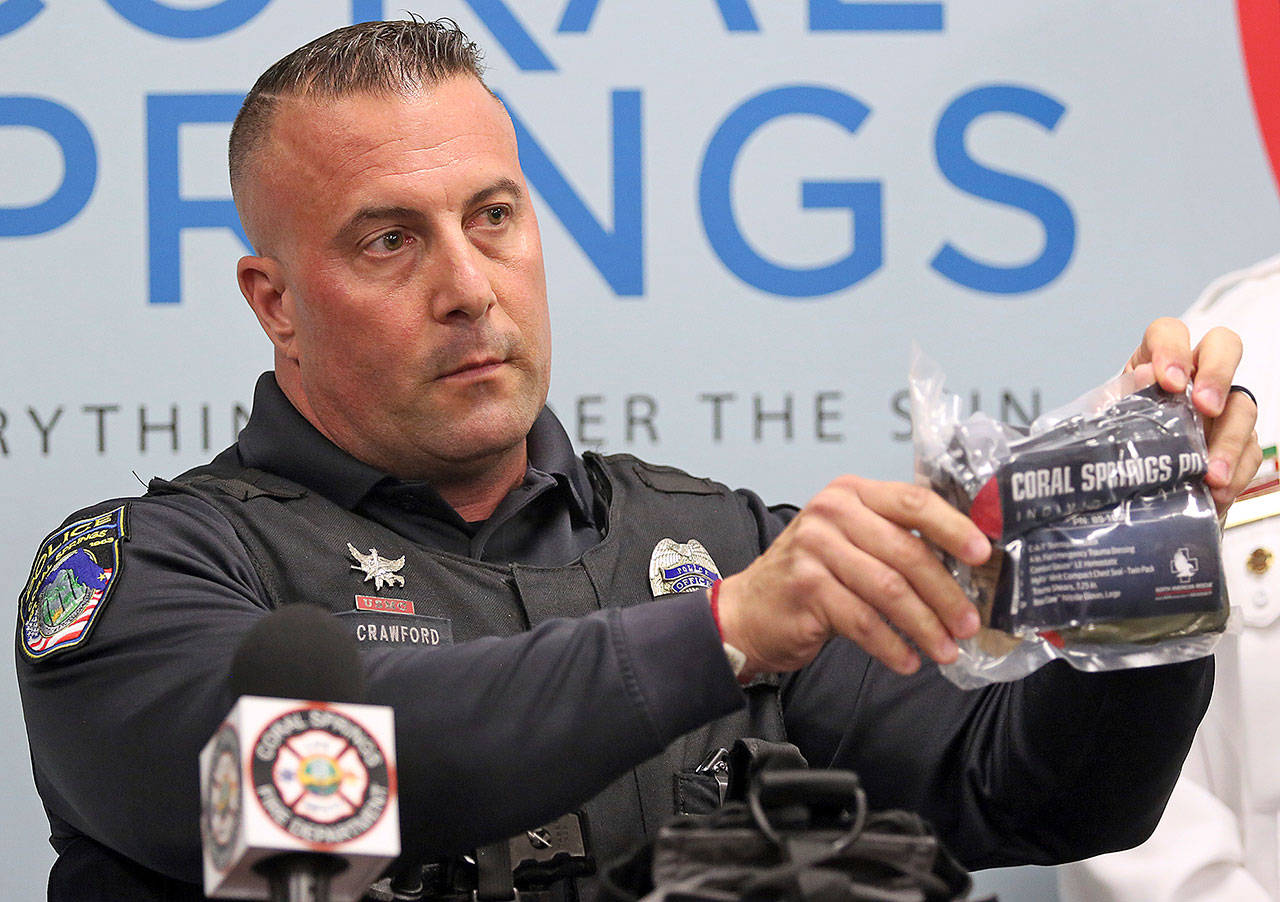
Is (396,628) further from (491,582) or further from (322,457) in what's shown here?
(322,457)

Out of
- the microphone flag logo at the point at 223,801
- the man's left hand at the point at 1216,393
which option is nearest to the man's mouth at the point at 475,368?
the man's left hand at the point at 1216,393

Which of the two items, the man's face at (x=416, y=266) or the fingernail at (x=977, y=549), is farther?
the man's face at (x=416, y=266)

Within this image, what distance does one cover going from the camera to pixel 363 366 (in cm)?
172

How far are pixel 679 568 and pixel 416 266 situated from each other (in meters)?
0.43

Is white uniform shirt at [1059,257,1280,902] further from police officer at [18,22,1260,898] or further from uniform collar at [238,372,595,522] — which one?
uniform collar at [238,372,595,522]

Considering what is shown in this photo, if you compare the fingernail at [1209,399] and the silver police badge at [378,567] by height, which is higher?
the fingernail at [1209,399]

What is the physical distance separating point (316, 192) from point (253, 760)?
97 cm

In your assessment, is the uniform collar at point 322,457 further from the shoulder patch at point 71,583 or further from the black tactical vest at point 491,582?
the shoulder patch at point 71,583

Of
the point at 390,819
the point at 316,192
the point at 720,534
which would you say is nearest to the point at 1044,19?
the point at 720,534

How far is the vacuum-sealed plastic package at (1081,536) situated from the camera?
1096 mm

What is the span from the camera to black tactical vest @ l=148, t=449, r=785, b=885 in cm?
157

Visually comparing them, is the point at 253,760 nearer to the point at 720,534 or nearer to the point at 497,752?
the point at 497,752

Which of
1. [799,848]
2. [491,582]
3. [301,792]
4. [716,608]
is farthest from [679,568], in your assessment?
[301,792]

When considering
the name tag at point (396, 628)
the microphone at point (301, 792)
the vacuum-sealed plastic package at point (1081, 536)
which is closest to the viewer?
the microphone at point (301, 792)
